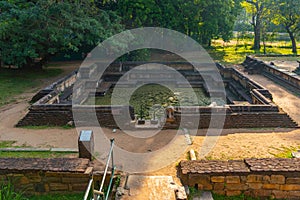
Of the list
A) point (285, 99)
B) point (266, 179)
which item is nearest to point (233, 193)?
point (266, 179)

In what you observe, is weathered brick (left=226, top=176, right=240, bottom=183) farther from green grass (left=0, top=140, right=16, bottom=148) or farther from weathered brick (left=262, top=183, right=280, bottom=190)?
green grass (left=0, top=140, right=16, bottom=148)

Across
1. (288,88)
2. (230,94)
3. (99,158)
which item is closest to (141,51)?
(230,94)

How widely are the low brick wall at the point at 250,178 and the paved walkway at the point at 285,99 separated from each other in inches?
206

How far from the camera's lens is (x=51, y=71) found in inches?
770

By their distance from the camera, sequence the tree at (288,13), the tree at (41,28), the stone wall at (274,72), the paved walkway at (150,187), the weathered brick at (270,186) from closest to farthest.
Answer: the paved walkway at (150,187) → the weathered brick at (270,186) → the stone wall at (274,72) → the tree at (41,28) → the tree at (288,13)

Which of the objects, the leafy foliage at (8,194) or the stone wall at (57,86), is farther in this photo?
the stone wall at (57,86)

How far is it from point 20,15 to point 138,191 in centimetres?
1306

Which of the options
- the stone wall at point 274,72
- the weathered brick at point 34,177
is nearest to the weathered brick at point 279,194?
the weathered brick at point 34,177

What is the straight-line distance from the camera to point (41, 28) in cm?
1587

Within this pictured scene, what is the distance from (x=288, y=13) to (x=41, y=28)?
71.7 feet

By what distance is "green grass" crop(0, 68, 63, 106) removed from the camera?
14.1 m

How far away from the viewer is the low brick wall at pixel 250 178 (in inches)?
220

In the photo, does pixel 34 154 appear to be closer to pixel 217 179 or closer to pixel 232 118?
pixel 217 179

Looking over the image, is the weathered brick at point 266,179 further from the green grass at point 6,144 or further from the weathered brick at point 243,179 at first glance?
the green grass at point 6,144
